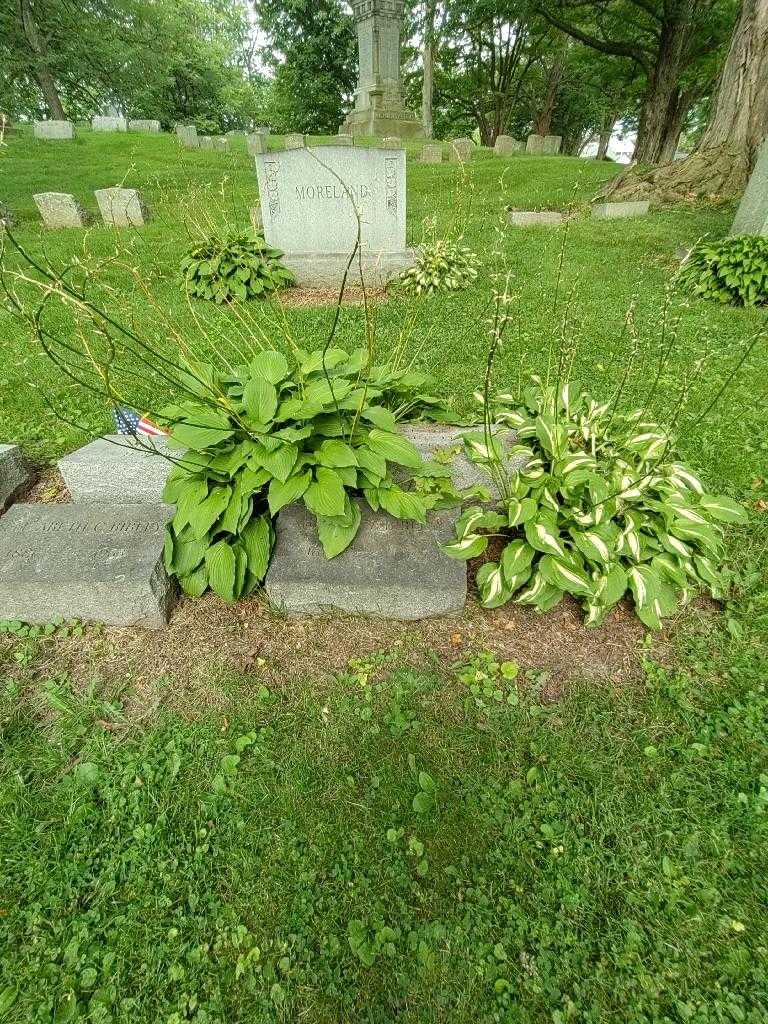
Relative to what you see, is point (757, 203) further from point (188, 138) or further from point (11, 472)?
point (188, 138)

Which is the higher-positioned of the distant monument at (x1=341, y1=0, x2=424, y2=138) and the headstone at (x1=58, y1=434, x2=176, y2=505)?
the distant monument at (x1=341, y1=0, x2=424, y2=138)

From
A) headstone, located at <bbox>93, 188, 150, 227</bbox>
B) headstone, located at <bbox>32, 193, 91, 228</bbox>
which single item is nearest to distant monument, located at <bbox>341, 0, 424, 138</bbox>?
headstone, located at <bbox>93, 188, 150, 227</bbox>

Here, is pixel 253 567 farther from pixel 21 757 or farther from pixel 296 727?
pixel 21 757

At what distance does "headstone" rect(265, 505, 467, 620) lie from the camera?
2480 mm

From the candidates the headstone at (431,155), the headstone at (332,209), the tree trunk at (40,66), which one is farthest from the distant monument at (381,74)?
the tree trunk at (40,66)

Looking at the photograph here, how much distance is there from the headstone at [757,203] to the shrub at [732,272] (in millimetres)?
266

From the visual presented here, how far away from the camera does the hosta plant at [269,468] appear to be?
2320mm

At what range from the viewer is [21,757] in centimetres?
217

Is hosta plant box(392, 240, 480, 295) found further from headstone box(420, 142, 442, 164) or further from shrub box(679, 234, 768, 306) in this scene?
headstone box(420, 142, 442, 164)

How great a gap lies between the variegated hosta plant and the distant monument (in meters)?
21.3

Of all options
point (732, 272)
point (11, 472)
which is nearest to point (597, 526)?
point (11, 472)

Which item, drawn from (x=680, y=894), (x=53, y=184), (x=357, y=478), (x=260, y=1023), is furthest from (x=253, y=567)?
(x=53, y=184)

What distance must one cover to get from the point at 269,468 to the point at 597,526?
1.49m

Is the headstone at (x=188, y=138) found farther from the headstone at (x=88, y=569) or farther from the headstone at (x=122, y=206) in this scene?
the headstone at (x=88, y=569)
